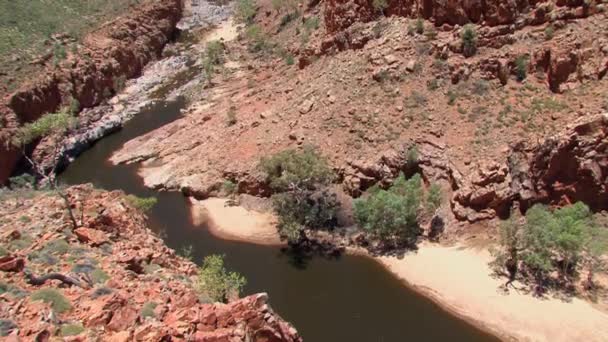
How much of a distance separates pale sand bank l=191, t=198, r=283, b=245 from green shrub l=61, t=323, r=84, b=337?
907 inches

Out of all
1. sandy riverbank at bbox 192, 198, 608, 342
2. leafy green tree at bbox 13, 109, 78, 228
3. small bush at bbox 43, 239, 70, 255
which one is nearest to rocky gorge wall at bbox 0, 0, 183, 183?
leafy green tree at bbox 13, 109, 78, 228

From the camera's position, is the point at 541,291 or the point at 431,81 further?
the point at 431,81

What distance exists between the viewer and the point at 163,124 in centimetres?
5962

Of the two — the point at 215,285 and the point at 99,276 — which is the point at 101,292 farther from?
the point at 215,285

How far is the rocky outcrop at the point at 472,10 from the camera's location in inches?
1607

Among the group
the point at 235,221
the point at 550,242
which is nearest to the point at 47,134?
the point at 235,221

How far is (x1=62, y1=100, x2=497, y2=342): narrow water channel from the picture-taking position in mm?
31281

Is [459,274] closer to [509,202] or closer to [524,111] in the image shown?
[509,202]

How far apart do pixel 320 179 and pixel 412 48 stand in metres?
13.0

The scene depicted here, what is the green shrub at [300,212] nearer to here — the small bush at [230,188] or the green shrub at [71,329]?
the small bush at [230,188]

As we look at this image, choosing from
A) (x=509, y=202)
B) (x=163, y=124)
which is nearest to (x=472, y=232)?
(x=509, y=202)

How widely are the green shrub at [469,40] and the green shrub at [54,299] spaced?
3310 cm

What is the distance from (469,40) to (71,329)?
34476mm

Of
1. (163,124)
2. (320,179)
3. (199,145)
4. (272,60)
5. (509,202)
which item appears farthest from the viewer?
(272,60)
